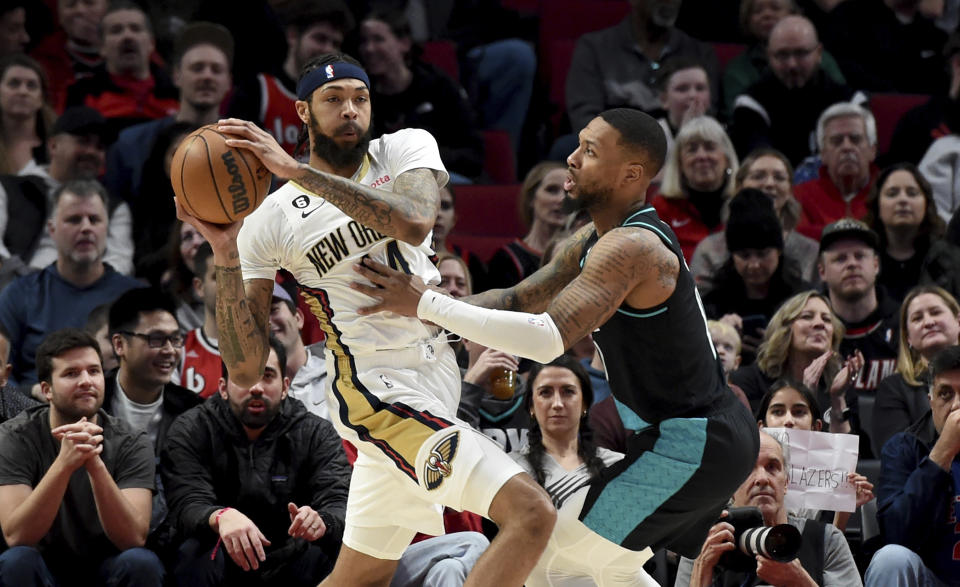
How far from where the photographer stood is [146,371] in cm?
708

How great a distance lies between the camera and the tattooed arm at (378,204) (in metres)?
4.77

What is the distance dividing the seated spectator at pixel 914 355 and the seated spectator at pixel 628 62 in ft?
10.6

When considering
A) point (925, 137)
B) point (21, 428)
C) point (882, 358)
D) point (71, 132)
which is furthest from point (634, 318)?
point (925, 137)

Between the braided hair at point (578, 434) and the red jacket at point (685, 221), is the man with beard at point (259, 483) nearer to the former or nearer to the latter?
the braided hair at point (578, 434)

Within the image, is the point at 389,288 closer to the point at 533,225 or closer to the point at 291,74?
the point at 533,225

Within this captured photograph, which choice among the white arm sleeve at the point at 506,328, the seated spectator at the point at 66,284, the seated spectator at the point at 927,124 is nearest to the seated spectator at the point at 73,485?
the seated spectator at the point at 66,284

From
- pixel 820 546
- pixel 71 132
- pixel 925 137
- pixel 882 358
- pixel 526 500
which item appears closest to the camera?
pixel 526 500

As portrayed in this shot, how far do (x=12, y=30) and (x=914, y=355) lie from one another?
6.86 m

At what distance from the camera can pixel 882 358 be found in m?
8.10

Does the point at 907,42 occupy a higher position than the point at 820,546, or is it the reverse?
the point at 907,42

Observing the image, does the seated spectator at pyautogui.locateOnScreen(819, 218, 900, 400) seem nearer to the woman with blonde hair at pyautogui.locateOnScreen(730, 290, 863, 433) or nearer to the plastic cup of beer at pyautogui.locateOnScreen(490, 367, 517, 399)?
the woman with blonde hair at pyautogui.locateOnScreen(730, 290, 863, 433)

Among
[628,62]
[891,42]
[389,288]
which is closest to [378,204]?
[389,288]

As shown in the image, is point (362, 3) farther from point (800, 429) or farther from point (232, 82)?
point (800, 429)

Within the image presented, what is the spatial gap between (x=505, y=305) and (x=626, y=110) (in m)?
0.84
